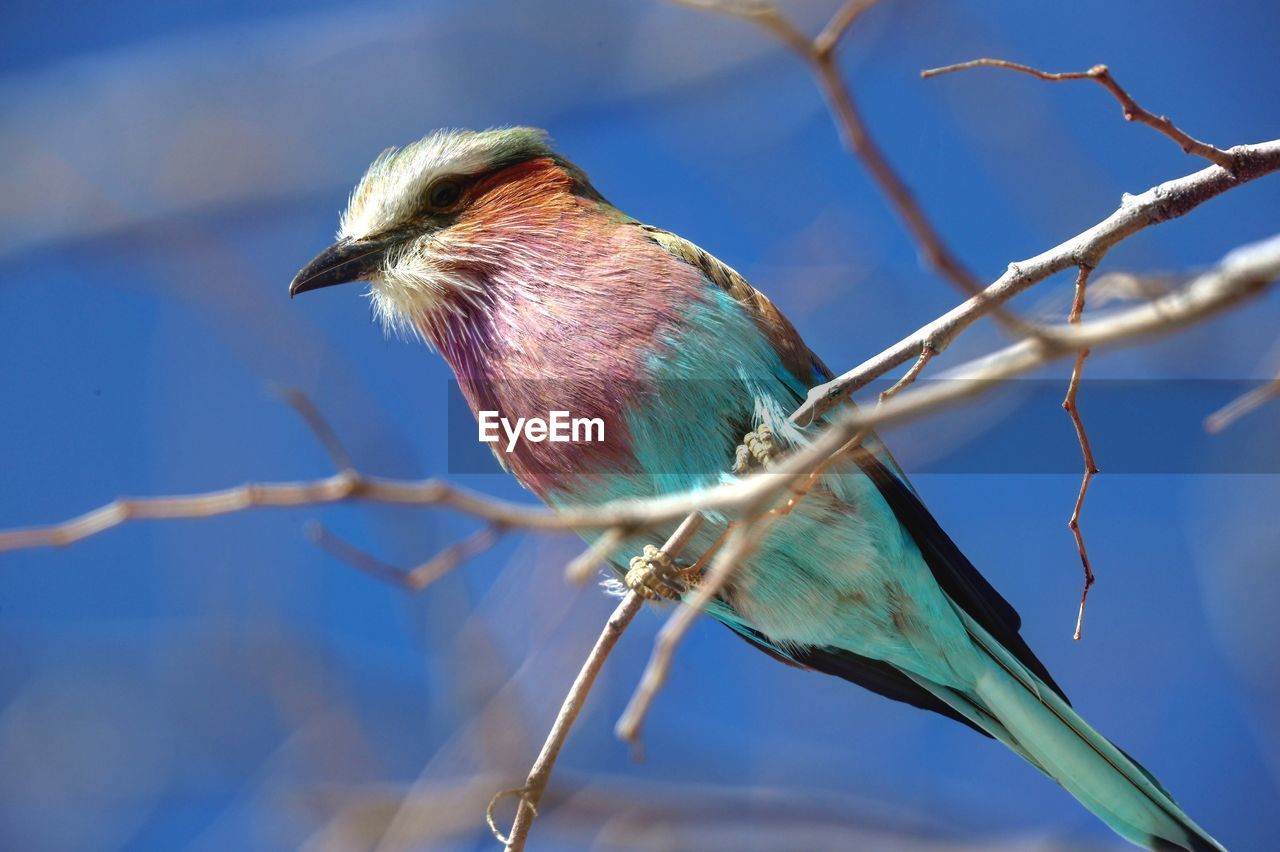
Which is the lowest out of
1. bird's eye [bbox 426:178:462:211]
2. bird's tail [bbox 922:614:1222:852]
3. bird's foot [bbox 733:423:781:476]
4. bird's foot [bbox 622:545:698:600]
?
bird's foot [bbox 622:545:698:600]

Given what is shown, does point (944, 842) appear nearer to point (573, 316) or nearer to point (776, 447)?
point (776, 447)

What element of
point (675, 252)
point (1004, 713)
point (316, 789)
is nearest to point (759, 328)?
point (675, 252)

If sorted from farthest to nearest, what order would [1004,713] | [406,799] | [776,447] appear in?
[406,799] → [1004,713] → [776,447]

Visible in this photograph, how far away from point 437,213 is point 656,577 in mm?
1117

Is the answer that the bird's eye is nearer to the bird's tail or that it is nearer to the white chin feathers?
the white chin feathers

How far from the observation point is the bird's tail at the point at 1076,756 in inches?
93.5

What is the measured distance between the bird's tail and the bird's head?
4.34ft

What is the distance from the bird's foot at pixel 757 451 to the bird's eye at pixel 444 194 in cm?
103

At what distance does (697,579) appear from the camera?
7.40 ft

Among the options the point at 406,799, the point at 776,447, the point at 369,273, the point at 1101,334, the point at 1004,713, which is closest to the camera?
the point at 1101,334

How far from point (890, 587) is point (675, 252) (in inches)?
32.8

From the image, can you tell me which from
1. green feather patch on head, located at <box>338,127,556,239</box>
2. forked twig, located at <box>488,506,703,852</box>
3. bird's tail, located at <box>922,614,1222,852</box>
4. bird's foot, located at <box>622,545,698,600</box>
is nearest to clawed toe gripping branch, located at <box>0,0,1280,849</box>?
forked twig, located at <box>488,506,703,852</box>

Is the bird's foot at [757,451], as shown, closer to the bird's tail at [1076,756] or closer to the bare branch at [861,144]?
the bird's tail at [1076,756]

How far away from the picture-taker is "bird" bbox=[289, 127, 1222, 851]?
7.29ft
